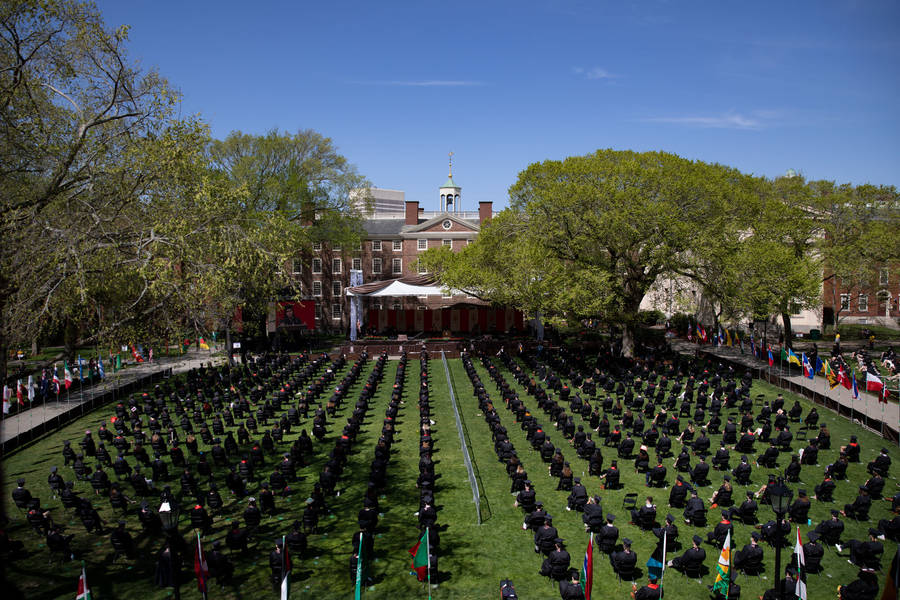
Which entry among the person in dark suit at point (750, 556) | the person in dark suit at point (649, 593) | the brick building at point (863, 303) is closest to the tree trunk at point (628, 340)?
the brick building at point (863, 303)

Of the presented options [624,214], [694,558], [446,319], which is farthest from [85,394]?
[446,319]

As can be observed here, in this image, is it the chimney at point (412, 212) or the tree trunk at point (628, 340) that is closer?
the tree trunk at point (628, 340)

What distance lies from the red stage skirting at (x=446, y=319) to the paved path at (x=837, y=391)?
694 inches

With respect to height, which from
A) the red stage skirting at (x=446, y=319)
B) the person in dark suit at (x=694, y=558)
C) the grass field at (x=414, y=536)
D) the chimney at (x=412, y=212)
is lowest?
the grass field at (x=414, y=536)

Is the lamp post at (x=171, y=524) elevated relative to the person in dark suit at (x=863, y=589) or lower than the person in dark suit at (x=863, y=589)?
elevated

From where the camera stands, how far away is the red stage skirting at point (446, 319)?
55969mm

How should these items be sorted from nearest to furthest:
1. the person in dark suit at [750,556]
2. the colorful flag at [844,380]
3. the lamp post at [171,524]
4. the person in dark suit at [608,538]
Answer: the lamp post at [171,524], the person in dark suit at [750,556], the person in dark suit at [608,538], the colorful flag at [844,380]

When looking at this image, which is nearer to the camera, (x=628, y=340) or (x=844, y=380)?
(x=844, y=380)

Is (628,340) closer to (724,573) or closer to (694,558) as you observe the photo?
(694,558)

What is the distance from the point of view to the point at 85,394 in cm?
3052

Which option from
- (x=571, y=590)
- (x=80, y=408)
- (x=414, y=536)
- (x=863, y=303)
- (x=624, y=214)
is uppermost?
(x=624, y=214)

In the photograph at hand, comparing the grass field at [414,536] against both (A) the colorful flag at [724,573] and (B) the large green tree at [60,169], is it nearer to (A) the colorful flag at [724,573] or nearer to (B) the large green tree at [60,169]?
(A) the colorful flag at [724,573]

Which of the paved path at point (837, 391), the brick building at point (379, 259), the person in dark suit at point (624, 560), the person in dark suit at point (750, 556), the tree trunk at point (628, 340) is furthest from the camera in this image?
the brick building at point (379, 259)

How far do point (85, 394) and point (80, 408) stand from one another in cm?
332
